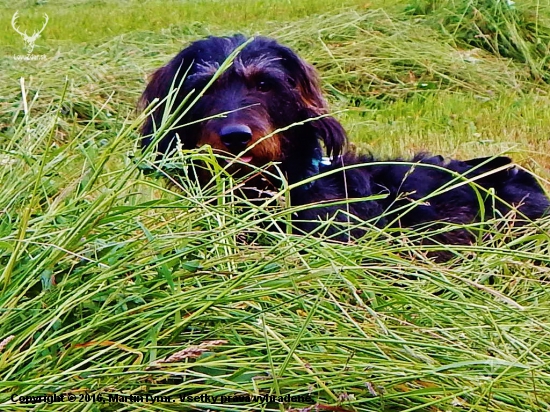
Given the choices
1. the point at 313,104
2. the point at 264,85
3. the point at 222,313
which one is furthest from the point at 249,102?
the point at 222,313

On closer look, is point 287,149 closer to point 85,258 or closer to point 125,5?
point 85,258

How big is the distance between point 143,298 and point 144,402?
0.30m

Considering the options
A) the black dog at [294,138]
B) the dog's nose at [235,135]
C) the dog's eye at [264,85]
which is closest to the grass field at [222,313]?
the dog's nose at [235,135]

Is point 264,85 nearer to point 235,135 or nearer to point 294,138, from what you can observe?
point 294,138

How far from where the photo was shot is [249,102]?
3.76 meters

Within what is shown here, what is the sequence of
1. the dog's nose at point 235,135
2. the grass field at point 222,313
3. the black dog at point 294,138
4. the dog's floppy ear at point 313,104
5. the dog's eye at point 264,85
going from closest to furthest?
the grass field at point 222,313 → the dog's nose at point 235,135 → the black dog at point 294,138 → the dog's eye at point 264,85 → the dog's floppy ear at point 313,104

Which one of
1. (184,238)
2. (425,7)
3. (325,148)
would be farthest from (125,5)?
(184,238)

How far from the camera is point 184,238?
2.12 m

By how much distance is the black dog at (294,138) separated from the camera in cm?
365

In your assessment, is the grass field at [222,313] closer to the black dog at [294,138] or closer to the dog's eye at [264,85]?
the black dog at [294,138]

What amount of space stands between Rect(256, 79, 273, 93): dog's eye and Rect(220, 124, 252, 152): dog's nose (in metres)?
0.47

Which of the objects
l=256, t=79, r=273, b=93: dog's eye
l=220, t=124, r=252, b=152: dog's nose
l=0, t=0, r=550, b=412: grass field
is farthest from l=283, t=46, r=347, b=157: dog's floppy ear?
l=0, t=0, r=550, b=412: grass field

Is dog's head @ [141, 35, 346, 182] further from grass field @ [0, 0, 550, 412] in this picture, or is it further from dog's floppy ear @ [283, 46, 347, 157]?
grass field @ [0, 0, 550, 412]

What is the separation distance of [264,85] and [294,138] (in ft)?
1.00
